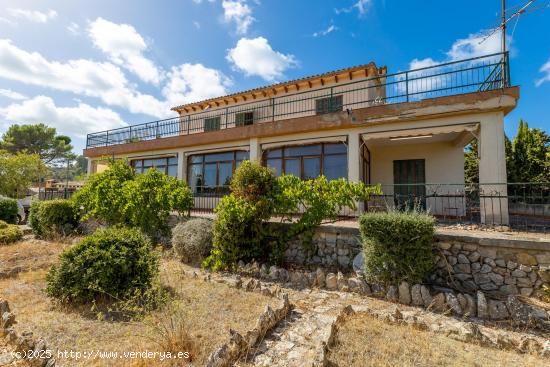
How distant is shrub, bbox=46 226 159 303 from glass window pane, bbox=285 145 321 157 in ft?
24.7

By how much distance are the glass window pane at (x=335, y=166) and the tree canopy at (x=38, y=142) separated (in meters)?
40.4

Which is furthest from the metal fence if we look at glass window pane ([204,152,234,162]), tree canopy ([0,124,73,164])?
tree canopy ([0,124,73,164])

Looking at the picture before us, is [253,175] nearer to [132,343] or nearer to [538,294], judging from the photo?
[132,343]

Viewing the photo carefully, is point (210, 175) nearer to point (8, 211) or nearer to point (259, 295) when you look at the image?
point (259, 295)

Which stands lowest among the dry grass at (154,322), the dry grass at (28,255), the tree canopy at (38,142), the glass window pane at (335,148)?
the dry grass at (154,322)

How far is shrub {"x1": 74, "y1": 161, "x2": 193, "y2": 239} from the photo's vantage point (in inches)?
356

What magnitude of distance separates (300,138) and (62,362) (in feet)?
30.7

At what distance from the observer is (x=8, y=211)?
14602 mm

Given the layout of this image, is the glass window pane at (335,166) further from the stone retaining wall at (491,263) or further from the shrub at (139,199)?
the shrub at (139,199)

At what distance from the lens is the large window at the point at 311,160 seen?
10.3 metres

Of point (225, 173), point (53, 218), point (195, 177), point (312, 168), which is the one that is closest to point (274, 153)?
point (312, 168)

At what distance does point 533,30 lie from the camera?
9.39 m

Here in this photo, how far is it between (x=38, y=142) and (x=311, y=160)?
44.6m

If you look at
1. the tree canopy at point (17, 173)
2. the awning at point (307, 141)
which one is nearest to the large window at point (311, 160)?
the awning at point (307, 141)
